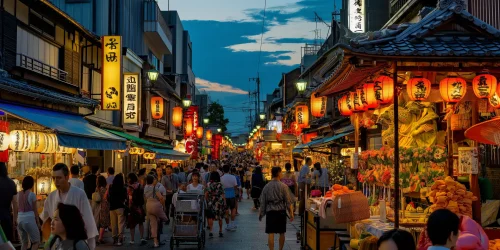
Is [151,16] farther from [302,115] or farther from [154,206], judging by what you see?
[154,206]

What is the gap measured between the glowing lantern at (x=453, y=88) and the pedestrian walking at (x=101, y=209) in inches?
407

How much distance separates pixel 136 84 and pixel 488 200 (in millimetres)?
17148

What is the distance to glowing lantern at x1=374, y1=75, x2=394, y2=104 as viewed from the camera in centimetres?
1061

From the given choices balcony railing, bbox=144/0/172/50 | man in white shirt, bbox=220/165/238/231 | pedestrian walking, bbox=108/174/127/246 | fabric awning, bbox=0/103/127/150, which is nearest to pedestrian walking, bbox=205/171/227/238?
man in white shirt, bbox=220/165/238/231

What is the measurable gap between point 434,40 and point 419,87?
3.14ft

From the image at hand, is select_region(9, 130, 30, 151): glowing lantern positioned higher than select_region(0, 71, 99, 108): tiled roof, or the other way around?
select_region(0, 71, 99, 108): tiled roof

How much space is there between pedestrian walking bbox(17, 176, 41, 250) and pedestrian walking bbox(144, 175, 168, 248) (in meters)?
4.26

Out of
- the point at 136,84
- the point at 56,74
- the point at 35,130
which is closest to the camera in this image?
the point at 35,130

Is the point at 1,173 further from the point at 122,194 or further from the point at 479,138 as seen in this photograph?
the point at 479,138

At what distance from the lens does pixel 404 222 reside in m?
9.78

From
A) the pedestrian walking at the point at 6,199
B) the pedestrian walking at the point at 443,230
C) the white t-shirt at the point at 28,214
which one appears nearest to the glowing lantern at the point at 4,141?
the white t-shirt at the point at 28,214

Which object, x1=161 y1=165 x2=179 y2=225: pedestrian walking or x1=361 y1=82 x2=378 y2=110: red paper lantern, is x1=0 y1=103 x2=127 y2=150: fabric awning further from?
x1=361 y1=82 x2=378 y2=110: red paper lantern

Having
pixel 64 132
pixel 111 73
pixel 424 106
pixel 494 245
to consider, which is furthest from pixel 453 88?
pixel 111 73

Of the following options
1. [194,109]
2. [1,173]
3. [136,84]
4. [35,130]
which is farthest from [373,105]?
[194,109]
